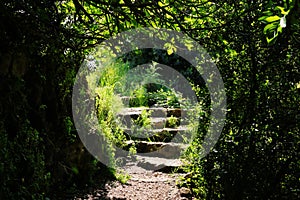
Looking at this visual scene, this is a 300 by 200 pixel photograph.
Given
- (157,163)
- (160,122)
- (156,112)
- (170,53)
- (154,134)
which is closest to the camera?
(170,53)

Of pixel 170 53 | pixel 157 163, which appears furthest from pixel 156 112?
pixel 170 53

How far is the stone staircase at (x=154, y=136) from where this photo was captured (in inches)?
233

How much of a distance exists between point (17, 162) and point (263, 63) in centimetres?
212

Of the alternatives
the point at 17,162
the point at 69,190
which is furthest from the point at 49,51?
the point at 69,190

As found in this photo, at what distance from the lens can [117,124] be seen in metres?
5.97

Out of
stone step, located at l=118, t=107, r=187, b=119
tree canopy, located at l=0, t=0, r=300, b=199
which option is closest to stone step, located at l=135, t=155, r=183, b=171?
stone step, located at l=118, t=107, r=187, b=119

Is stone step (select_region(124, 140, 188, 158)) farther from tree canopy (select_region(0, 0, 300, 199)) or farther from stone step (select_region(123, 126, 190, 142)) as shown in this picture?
tree canopy (select_region(0, 0, 300, 199))

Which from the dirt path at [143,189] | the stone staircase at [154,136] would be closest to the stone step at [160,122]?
the stone staircase at [154,136]

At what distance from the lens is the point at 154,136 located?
23.2 ft

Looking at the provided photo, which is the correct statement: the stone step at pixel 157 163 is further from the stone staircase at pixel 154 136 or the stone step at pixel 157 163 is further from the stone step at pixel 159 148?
the stone step at pixel 159 148

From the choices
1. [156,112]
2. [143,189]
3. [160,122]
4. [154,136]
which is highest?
[156,112]

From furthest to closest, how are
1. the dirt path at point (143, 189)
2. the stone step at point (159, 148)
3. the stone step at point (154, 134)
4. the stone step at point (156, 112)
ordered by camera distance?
the stone step at point (156, 112) < the stone step at point (154, 134) < the stone step at point (159, 148) < the dirt path at point (143, 189)

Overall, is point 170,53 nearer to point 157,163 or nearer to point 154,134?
point 157,163

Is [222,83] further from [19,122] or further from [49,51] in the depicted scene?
[19,122]
